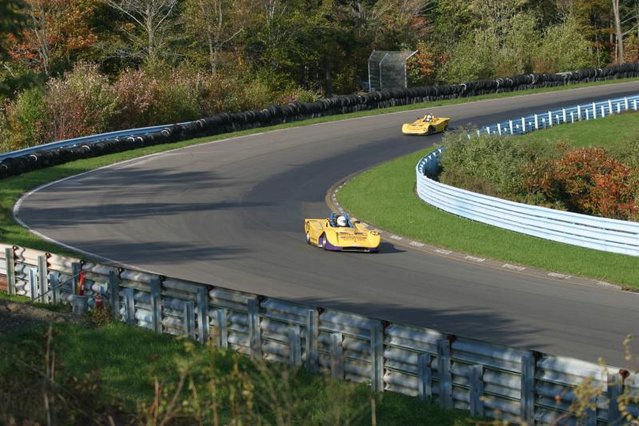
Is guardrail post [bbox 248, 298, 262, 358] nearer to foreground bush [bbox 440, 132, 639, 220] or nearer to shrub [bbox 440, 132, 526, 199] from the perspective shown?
foreground bush [bbox 440, 132, 639, 220]

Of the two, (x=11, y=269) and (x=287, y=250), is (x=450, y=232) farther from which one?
(x=11, y=269)

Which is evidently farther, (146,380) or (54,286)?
(54,286)

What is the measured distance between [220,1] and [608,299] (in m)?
51.8

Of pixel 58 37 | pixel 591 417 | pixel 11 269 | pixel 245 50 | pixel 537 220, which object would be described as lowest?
pixel 537 220

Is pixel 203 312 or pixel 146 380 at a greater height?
pixel 203 312

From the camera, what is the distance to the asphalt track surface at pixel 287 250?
57.7 feet

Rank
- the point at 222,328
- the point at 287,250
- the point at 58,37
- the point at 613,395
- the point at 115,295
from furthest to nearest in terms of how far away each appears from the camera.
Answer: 1. the point at 58,37
2. the point at 287,250
3. the point at 115,295
4. the point at 222,328
5. the point at 613,395

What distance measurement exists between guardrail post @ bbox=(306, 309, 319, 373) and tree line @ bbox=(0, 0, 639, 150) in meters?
35.0

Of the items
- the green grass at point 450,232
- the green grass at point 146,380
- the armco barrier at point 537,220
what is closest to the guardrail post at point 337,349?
the green grass at point 146,380

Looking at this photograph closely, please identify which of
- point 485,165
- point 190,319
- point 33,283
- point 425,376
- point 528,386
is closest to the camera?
point 528,386

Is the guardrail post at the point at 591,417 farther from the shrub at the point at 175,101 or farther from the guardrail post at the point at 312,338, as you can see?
the shrub at the point at 175,101

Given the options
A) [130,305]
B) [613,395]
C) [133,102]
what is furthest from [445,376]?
[133,102]

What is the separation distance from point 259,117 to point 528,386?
40818mm

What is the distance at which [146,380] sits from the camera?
13016 millimetres
